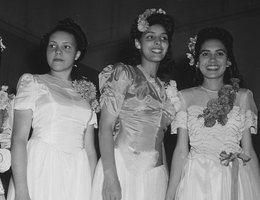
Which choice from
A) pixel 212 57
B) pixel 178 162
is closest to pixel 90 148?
pixel 178 162

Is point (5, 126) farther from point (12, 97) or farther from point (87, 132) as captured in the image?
point (87, 132)

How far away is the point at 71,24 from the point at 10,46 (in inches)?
121

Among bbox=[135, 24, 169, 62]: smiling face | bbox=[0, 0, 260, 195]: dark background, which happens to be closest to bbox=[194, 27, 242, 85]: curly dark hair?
bbox=[135, 24, 169, 62]: smiling face

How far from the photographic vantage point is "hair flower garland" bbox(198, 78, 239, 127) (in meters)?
2.82

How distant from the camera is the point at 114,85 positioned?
2699 millimetres

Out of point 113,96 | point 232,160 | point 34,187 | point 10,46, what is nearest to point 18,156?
point 34,187

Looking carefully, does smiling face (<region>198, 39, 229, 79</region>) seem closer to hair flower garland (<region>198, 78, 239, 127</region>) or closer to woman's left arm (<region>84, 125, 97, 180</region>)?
hair flower garland (<region>198, 78, 239, 127</region>)

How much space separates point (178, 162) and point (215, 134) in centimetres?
28

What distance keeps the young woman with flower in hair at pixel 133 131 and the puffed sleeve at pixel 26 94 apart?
39 centimetres

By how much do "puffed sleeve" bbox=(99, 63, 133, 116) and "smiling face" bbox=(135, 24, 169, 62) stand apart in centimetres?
20

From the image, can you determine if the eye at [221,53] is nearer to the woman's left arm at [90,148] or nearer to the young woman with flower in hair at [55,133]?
the young woman with flower in hair at [55,133]

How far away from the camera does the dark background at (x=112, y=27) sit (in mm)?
5762

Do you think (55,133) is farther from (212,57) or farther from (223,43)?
(223,43)

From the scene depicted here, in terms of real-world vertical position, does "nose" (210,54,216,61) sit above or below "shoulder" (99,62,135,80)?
above
